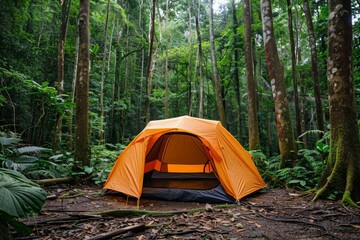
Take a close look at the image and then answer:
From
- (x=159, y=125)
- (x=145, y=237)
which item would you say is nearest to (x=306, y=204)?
(x=145, y=237)

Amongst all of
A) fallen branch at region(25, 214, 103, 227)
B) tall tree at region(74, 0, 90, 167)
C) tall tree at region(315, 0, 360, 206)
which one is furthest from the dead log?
tall tree at region(315, 0, 360, 206)

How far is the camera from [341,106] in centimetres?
443

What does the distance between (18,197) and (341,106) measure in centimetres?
485

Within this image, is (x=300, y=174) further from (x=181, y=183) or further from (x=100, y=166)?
(x=100, y=166)

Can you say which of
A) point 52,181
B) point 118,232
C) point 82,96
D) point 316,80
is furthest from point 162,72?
point 118,232

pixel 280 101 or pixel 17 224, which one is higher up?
pixel 280 101

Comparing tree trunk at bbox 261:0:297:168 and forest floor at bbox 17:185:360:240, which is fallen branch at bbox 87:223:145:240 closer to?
forest floor at bbox 17:185:360:240

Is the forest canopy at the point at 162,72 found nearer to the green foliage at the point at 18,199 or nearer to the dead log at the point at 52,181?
the dead log at the point at 52,181

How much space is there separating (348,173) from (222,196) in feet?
7.30

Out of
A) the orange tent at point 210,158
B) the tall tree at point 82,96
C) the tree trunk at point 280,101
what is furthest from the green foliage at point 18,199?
the tree trunk at point 280,101

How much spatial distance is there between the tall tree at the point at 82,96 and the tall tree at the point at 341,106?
17.2 ft

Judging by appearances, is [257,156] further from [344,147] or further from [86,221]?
[86,221]

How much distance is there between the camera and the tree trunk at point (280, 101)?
6.73 meters

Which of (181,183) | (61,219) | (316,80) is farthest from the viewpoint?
(316,80)
